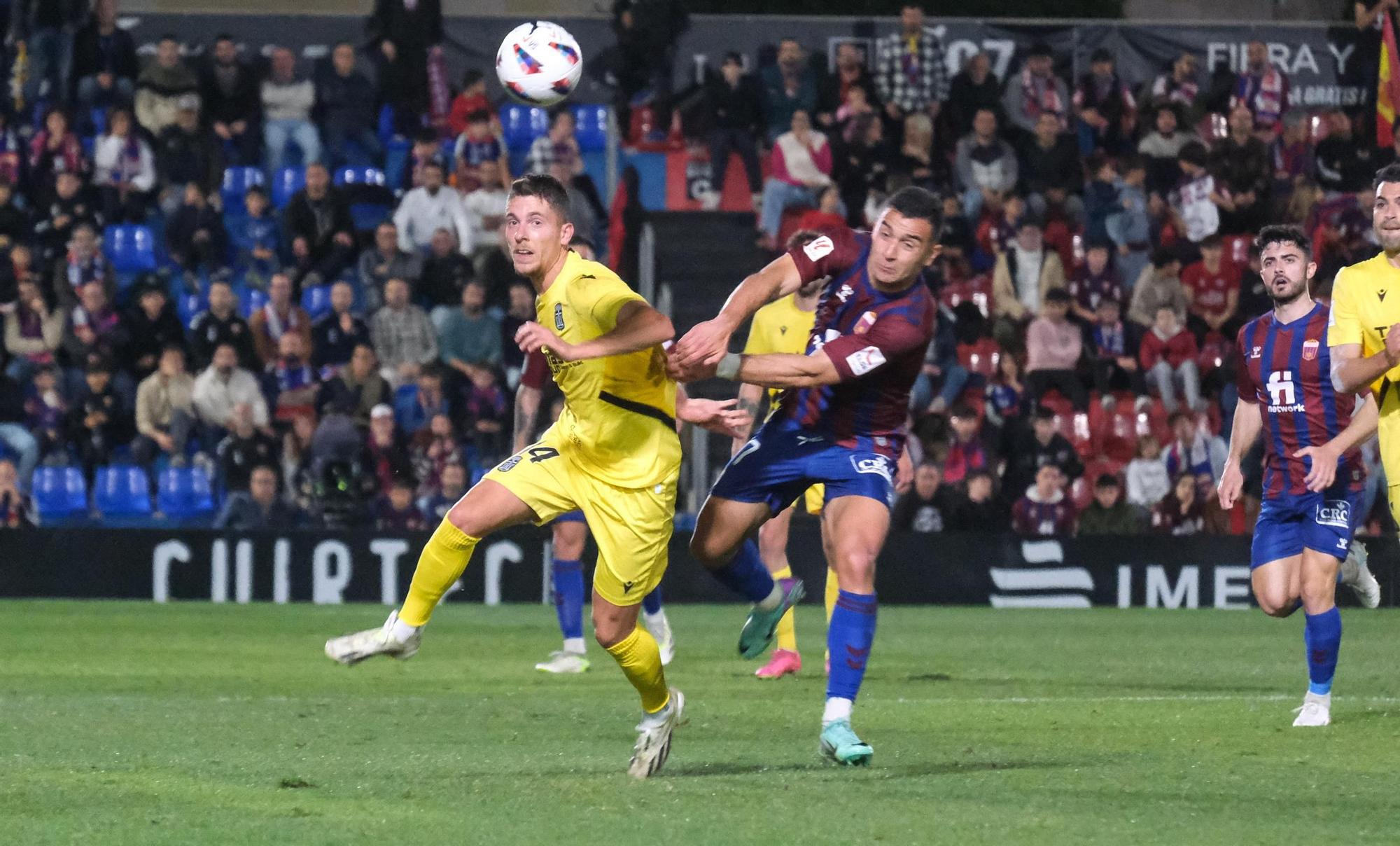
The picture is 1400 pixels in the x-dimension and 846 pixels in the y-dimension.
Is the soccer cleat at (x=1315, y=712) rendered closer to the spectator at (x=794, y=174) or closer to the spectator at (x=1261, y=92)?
the spectator at (x=794, y=174)

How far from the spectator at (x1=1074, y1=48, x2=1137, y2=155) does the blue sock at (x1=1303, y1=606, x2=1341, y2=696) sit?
13154 mm

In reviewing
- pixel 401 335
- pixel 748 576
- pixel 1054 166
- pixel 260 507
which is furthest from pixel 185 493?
pixel 748 576

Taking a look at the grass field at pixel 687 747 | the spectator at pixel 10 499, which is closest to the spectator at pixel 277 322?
the spectator at pixel 10 499

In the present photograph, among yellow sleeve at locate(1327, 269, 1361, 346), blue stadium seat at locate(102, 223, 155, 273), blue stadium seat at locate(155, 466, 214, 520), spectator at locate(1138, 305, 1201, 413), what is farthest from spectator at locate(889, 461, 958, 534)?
yellow sleeve at locate(1327, 269, 1361, 346)

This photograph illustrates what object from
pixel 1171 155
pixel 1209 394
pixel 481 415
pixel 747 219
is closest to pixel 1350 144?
pixel 1171 155

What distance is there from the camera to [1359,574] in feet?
32.8

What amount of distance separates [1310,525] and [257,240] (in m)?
12.9

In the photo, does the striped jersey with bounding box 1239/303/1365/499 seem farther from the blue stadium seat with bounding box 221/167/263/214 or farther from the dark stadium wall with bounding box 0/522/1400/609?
the blue stadium seat with bounding box 221/167/263/214

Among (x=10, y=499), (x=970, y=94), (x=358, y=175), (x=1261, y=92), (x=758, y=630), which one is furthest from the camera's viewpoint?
(x=1261, y=92)

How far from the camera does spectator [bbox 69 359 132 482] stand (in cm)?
1777

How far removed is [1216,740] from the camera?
807 centimetres

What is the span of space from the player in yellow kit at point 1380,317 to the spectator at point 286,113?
13495 mm

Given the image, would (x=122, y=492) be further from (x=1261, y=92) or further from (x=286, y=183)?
(x=1261, y=92)

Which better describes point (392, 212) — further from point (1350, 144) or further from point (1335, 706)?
point (1335, 706)
